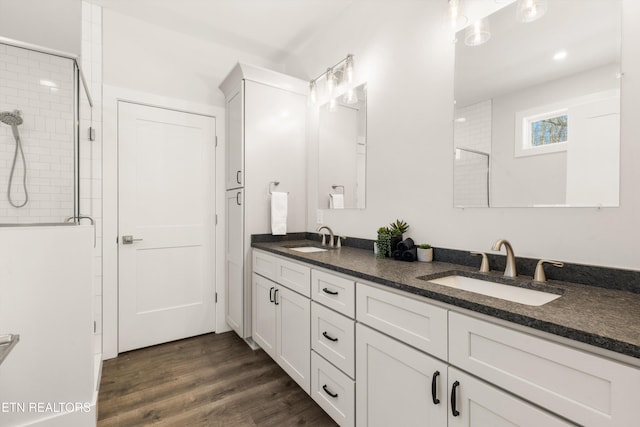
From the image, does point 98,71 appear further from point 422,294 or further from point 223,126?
point 422,294

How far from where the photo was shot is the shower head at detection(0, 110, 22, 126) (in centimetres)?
147

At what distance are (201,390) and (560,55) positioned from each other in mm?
2723

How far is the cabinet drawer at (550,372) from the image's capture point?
2.28 feet

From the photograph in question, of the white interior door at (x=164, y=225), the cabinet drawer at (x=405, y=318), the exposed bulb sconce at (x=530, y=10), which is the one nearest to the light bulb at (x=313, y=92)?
the white interior door at (x=164, y=225)

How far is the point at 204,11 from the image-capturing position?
8.20 ft

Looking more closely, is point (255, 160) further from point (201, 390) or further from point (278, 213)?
point (201, 390)

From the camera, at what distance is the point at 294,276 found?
1947 millimetres

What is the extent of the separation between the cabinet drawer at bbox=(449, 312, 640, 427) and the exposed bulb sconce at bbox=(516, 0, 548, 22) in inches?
54.3

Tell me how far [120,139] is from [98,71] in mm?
549

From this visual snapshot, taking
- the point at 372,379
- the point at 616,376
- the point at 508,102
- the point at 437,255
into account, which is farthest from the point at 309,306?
the point at 508,102

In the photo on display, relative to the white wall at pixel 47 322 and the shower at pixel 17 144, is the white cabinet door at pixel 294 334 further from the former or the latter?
the shower at pixel 17 144

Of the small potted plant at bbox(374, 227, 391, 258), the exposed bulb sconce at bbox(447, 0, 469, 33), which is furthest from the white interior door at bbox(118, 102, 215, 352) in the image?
the exposed bulb sconce at bbox(447, 0, 469, 33)

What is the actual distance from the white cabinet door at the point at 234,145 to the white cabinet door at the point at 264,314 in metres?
0.90

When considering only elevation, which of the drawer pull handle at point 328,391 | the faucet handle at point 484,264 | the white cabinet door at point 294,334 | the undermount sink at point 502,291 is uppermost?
the faucet handle at point 484,264
